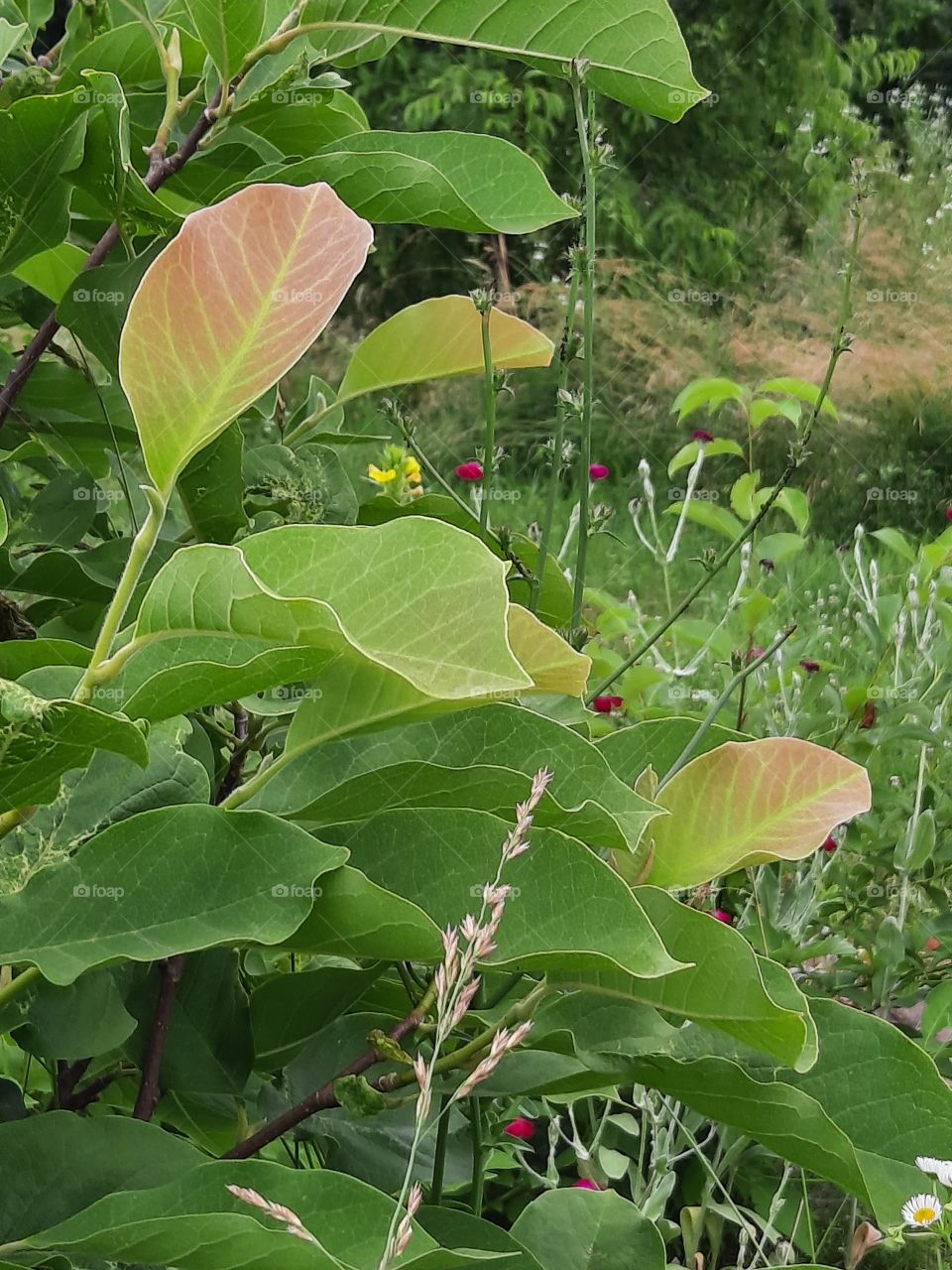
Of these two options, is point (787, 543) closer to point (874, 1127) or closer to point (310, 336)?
point (874, 1127)

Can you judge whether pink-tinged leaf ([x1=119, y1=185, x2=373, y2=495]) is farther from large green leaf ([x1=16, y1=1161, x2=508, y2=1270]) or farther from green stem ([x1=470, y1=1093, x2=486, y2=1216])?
green stem ([x1=470, y1=1093, x2=486, y2=1216])

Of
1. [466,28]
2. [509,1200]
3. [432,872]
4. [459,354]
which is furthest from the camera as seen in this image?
[509,1200]

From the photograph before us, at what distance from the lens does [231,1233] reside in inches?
16.4

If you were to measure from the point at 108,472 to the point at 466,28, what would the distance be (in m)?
0.39

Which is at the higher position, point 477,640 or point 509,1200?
point 477,640

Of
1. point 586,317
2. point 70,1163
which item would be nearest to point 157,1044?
point 70,1163

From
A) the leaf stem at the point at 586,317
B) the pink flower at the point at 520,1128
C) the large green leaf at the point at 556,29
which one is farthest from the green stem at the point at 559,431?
the pink flower at the point at 520,1128

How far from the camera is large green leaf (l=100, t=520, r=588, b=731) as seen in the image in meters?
0.37

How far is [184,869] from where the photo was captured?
18.1 inches

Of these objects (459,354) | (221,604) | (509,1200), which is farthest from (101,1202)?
(509,1200)

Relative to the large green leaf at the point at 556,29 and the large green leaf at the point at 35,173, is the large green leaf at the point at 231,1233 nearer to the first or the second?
the large green leaf at the point at 35,173

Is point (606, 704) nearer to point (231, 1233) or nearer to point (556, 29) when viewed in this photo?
point (556, 29)

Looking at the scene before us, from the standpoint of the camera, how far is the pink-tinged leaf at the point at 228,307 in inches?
15.8

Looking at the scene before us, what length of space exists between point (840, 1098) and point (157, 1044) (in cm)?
28
